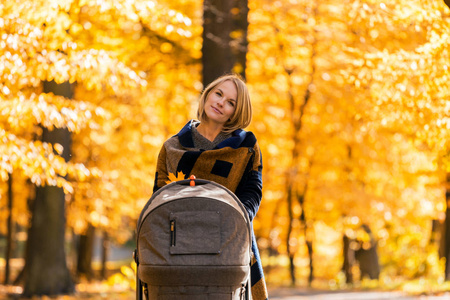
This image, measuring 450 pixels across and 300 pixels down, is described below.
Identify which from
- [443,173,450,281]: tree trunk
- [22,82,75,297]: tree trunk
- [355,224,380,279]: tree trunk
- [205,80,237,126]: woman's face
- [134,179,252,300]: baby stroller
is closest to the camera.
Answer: [134,179,252,300]: baby stroller

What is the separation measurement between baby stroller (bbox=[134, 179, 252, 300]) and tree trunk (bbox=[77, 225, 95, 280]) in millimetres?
17198

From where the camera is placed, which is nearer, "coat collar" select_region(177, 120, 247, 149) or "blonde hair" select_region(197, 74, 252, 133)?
"coat collar" select_region(177, 120, 247, 149)

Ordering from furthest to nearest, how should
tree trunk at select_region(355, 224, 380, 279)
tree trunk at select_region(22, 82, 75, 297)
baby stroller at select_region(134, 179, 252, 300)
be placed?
1. tree trunk at select_region(355, 224, 380, 279)
2. tree trunk at select_region(22, 82, 75, 297)
3. baby stroller at select_region(134, 179, 252, 300)

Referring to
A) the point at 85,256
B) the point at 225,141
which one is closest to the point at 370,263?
the point at 85,256

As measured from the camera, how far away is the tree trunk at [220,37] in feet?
29.3

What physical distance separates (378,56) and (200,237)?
159 inches

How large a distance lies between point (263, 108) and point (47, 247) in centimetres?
577

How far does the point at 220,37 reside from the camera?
9.09m

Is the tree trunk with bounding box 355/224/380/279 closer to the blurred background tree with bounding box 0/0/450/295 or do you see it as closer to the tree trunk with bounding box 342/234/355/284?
the blurred background tree with bounding box 0/0/450/295

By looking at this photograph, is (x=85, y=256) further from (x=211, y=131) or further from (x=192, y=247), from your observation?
(x=192, y=247)

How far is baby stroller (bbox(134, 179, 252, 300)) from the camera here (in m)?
3.34

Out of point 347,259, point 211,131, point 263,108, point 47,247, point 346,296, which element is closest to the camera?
point 211,131

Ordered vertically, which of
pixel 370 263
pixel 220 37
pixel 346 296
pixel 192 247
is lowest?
pixel 370 263

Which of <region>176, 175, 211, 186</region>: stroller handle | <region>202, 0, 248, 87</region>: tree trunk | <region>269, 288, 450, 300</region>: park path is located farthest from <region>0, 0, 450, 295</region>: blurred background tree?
<region>176, 175, 211, 186</region>: stroller handle
